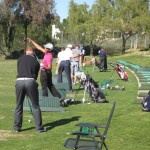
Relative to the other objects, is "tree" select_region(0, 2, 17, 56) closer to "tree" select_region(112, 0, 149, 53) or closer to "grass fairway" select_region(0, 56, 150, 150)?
"tree" select_region(112, 0, 149, 53)

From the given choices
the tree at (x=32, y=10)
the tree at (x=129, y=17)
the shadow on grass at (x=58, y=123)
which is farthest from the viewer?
the tree at (x=129, y=17)

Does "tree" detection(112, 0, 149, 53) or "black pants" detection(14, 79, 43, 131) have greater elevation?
"tree" detection(112, 0, 149, 53)

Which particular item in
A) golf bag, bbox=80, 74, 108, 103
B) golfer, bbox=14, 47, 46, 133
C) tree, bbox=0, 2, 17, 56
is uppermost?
tree, bbox=0, 2, 17, 56

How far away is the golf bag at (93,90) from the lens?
47.6 ft

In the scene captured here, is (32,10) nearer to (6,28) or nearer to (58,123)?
(6,28)

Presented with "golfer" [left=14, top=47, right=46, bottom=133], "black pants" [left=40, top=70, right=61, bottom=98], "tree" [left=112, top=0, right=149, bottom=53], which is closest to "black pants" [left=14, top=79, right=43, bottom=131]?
"golfer" [left=14, top=47, right=46, bottom=133]

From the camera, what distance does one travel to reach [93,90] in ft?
48.4

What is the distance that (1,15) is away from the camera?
60156 mm

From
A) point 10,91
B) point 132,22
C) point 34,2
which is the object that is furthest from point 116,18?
point 10,91

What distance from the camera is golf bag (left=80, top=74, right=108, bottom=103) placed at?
1452 centimetres

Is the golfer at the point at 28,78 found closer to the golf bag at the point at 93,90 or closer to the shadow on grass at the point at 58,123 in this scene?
the shadow on grass at the point at 58,123

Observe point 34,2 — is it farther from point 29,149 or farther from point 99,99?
point 29,149

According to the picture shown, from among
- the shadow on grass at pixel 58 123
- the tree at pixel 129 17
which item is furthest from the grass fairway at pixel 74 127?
the tree at pixel 129 17

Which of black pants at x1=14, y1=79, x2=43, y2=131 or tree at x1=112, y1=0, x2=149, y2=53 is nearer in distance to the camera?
black pants at x1=14, y1=79, x2=43, y2=131
